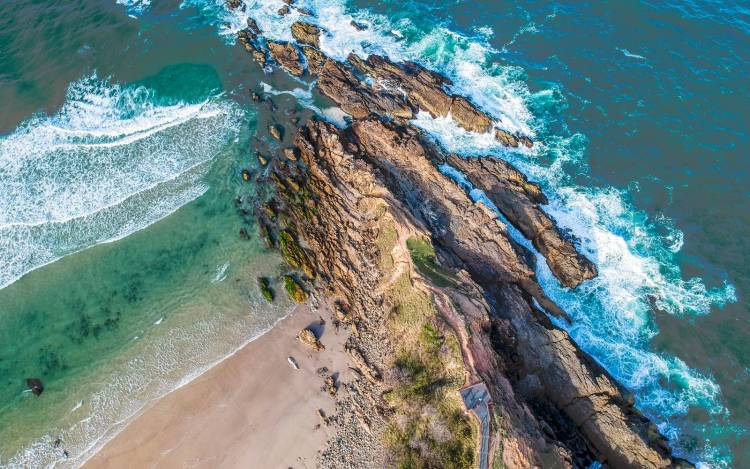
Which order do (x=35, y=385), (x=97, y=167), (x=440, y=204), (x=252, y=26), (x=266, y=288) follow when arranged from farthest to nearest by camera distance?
(x=252, y=26), (x=97, y=167), (x=440, y=204), (x=266, y=288), (x=35, y=385)

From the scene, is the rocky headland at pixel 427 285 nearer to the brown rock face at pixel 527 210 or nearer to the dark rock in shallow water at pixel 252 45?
the brown rock face at pixel 527 210

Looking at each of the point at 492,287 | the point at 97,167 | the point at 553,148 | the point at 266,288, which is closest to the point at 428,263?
the point at 492,287

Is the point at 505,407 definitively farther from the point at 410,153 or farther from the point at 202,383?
the point at 410,153

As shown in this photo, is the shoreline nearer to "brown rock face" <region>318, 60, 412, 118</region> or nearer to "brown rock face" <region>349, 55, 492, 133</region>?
"brown rock face" <region>318, 60, 412, 118</region>

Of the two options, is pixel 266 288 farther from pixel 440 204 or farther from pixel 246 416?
pixel 440 204

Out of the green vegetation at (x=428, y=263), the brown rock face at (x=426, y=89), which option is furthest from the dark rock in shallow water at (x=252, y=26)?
the green vegetation at (x=428, y=263)

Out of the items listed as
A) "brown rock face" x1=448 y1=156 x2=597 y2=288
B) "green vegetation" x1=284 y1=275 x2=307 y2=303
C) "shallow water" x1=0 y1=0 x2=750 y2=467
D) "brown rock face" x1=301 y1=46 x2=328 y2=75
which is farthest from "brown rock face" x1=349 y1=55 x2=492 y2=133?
"green vegetation" x1=284 y1=275 x2=307 y2=303

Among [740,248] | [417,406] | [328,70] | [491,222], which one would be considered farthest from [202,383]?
[740,248]
